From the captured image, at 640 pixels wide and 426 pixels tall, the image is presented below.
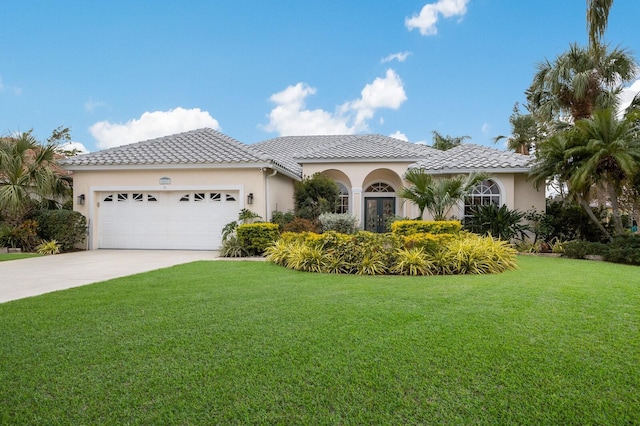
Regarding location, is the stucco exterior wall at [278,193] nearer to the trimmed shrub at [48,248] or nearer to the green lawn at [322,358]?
the trimmed shrub at [48,248]

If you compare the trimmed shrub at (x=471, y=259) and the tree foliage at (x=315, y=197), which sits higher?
the tree foliage at (x=315, y=197)

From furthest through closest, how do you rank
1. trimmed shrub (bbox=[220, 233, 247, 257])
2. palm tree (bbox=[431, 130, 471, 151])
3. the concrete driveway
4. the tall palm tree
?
palm tree (bbox=[431, 130, 471, 151])
trimmed shrub (bbox=[220, 233, 247, 257])
the concrete driveway
the tall palm tree

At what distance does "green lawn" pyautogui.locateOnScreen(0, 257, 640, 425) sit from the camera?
2729mm

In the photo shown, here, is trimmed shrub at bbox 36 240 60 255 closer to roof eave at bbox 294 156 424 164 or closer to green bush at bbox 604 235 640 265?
roof eave at bbox 294 156 424 164

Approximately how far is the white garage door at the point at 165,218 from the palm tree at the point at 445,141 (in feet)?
80.1

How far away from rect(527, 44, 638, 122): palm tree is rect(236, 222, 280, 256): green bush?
1388 centimetres

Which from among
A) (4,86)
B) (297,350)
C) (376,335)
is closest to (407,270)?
(376,335)

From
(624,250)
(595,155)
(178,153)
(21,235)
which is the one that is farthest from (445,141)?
(21,235)

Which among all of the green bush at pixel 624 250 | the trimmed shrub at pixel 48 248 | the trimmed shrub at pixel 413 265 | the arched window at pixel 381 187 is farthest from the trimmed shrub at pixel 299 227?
the green bush at pixel 624 250

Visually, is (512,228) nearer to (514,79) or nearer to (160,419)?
(514,79)

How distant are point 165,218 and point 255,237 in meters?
4.55

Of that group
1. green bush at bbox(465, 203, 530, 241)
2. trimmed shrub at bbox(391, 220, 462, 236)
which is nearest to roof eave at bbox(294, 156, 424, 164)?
green bush at bbox(465, 203, 530, 241)

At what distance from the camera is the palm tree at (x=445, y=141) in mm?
33156

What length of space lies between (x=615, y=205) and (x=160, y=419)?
50.4 ft
